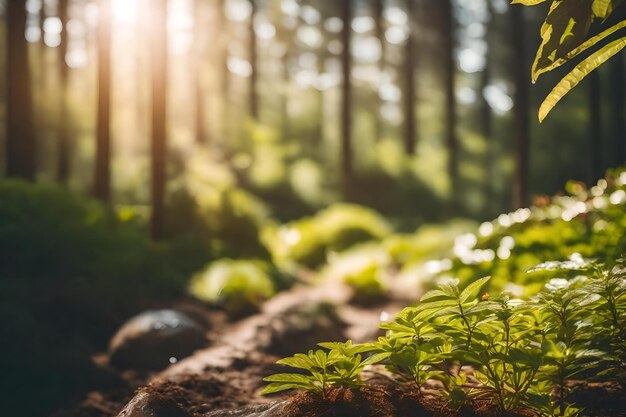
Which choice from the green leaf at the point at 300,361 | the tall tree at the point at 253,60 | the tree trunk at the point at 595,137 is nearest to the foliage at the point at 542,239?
the green leaf at the point at 300,361

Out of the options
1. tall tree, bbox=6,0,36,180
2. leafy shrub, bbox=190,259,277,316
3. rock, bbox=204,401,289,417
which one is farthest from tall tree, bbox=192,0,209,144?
rock, bbox=204,401,289,417

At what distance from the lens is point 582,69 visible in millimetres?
2848

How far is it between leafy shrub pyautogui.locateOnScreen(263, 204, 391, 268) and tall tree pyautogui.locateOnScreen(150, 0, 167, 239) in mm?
2500

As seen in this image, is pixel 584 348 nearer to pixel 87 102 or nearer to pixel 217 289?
pixel 217 289

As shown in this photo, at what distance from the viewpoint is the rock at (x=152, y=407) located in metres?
2.99

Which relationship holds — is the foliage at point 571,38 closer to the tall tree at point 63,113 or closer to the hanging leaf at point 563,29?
the hanging leaf at point 563,29

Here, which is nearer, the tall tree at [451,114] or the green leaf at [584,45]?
the green leaf at [584,45]

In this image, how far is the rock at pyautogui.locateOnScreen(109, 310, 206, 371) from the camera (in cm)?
543

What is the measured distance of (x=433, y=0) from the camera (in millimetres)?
26625

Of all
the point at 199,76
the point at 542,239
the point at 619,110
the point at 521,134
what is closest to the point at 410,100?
the point at 619,110

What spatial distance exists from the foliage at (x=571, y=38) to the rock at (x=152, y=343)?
408cm

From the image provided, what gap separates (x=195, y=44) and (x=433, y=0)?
10.8 m

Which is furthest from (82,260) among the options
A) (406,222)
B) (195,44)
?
(195,44)

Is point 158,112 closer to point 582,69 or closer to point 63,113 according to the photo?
point 582,69
